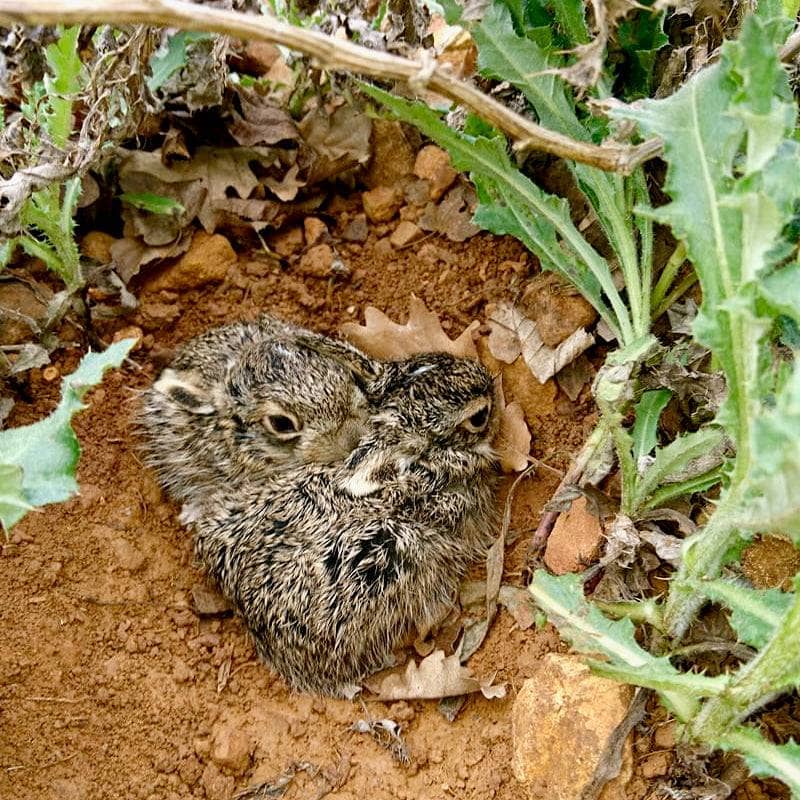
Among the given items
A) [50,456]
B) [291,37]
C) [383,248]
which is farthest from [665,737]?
[383,248]

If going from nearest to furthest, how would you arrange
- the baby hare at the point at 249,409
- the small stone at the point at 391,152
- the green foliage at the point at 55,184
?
the green foliage at the point at 55,184 → the baby hare at the point at 249,409 → the small stone at the point at 391,152

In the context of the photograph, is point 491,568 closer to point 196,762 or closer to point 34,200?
point 196,762

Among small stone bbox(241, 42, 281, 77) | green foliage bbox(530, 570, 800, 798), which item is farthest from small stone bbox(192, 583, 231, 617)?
small stone bbox(241, 42, 281, 77)

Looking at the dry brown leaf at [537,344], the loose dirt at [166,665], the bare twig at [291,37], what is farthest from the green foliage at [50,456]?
the dry brown leaf at [537,344]

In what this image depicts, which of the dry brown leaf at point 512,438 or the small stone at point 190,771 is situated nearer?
the small stone at point 190,771

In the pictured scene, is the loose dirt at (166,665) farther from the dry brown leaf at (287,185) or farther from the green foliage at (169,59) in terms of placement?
the green foliage at (169,59)

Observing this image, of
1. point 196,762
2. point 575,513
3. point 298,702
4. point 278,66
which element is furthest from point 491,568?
point 278,66

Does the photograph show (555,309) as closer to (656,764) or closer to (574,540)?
(574,540)

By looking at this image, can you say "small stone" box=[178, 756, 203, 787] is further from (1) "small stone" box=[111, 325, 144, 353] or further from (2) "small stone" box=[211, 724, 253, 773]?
(1) "small stone" box=[111, 325, 144, 353]
